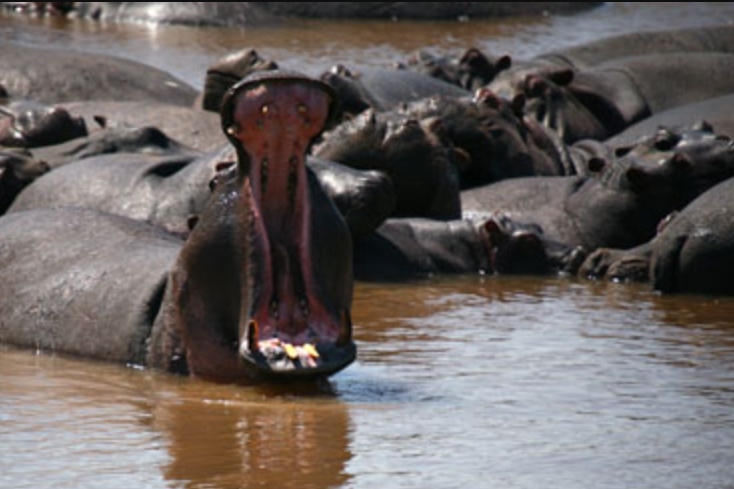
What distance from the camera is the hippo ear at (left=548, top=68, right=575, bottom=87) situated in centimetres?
1382

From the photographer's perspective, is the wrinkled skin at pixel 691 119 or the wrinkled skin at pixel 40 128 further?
the wrinkled skin at pixel 691 119

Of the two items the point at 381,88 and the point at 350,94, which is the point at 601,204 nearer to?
the point at 350,94

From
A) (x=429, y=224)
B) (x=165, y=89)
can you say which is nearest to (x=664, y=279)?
(x=429, y=224)

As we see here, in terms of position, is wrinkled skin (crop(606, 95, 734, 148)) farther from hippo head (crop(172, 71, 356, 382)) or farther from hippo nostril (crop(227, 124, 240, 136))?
hippo nostril (crop(227, 124, 240, 136))

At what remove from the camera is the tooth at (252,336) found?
569cm

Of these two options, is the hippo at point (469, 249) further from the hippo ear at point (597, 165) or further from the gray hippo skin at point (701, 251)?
the gray hippo skin at point (701, 251)

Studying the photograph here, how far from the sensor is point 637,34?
17234mm

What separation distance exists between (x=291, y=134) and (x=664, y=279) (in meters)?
3.76

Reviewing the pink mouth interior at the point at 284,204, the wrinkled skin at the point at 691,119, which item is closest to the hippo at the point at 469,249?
the wrinkled skin at the point at 691,119

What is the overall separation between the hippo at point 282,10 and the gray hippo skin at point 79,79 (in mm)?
9139

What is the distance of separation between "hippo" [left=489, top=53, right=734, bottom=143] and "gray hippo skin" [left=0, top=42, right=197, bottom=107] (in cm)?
259

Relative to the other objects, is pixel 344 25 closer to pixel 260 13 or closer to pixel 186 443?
pixel 260 13

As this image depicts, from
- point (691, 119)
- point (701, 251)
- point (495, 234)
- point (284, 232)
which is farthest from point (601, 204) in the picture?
point (284, 232)

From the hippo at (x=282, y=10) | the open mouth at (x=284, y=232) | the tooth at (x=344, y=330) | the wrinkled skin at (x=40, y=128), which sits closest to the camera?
the open mouth at (x=284, y=232)
